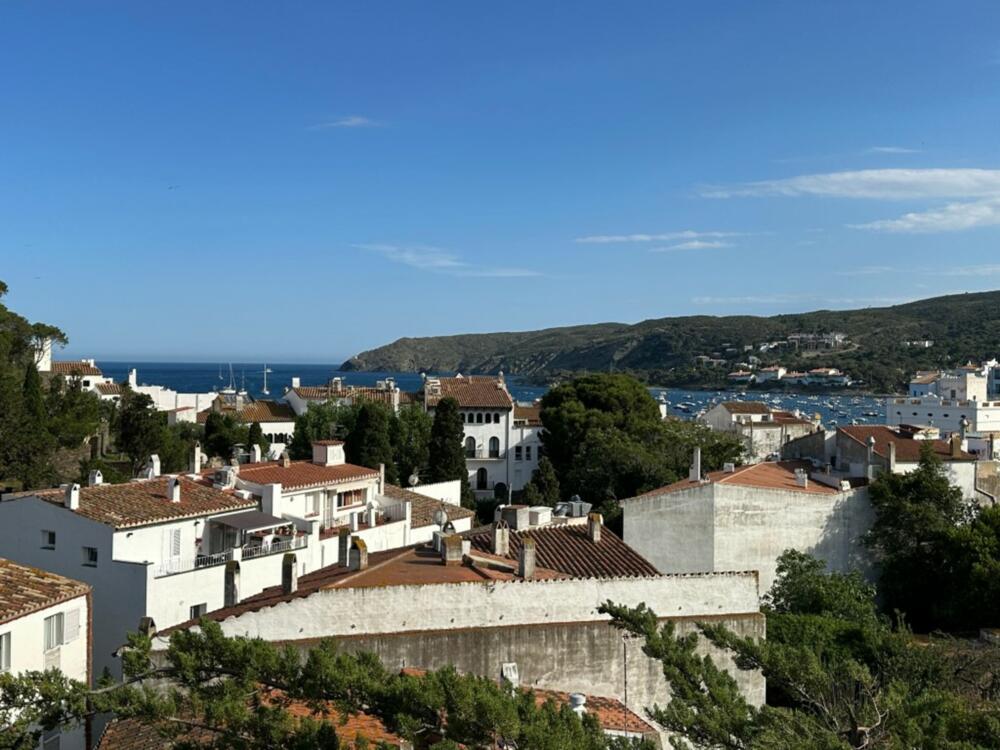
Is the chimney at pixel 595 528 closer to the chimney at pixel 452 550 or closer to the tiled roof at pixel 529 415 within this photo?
the chimney at pixel 452 550

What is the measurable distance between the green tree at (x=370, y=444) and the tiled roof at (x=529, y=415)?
687 inches

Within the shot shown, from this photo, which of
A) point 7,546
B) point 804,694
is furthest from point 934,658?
point 7,546

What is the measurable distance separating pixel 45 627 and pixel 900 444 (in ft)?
110

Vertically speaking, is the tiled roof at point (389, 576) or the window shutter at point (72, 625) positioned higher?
the tiled roof at point (389, 576)

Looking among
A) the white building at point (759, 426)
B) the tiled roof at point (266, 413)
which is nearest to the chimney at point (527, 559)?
the white building at point (759, 426)

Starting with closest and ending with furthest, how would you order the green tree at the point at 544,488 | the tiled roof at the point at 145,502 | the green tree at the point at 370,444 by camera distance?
the tiled roof at the point at 145,502, the green tree at the point at 544,488, the green tree at the point at 370,444

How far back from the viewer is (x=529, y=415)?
66.3 m

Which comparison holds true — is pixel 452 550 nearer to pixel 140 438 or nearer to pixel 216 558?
pixel 216 558

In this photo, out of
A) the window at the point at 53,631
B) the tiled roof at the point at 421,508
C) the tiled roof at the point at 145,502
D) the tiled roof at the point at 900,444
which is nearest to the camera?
the window at the point at 53,631

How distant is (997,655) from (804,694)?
1452cm

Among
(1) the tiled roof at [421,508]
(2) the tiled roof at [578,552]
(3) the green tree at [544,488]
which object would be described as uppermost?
(2) the tiled roof at [578,552]

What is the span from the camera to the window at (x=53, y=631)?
14289 millimetres

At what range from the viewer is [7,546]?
22.0 m

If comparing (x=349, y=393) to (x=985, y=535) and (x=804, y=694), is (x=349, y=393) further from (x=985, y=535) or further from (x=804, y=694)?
(x=804, y=694)
